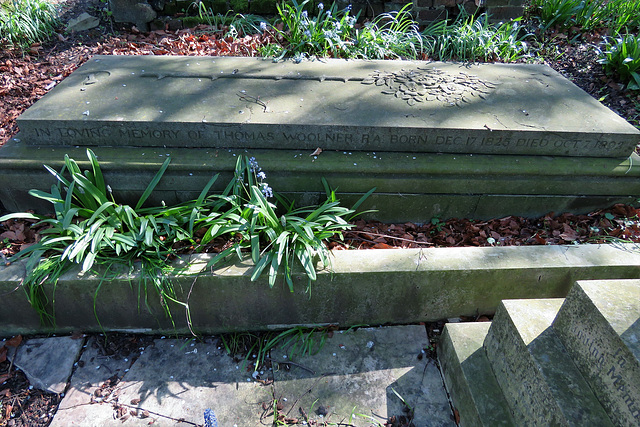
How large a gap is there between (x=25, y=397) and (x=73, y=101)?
6.15ft

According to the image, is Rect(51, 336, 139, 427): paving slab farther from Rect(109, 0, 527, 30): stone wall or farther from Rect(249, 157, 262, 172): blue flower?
Rect(109, 0, 527, 30): stone wall

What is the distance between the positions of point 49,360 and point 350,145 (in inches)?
87.4

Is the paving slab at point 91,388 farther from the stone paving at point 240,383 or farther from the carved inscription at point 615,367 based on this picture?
the carved inscription at point 615,367

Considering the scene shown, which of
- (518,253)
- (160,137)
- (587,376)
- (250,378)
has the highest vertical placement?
(160,137)

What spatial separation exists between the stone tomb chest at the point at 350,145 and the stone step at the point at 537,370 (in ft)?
3.58

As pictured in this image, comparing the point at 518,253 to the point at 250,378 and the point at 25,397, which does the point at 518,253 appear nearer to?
the point at 250,378

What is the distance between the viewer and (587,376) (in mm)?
1581

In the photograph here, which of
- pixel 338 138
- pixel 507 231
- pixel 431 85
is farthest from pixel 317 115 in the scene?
pixel 507 231

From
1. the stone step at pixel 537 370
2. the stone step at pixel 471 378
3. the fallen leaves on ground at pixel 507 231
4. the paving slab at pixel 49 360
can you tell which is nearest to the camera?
the stone step at pixel 537 370

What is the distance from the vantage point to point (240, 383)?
87.8 inches

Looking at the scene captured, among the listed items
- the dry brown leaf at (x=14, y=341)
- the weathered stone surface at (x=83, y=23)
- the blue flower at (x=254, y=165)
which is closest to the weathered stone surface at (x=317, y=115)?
the blue flower at (x=254, y=165)

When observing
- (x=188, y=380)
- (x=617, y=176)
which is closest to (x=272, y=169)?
(x=188, y=380)

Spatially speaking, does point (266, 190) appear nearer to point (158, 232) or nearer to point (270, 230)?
point (270, 230)

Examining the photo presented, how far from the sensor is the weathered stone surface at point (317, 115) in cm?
266
